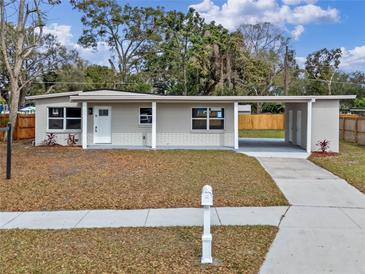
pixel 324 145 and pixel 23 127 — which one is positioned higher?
pixel 23 127

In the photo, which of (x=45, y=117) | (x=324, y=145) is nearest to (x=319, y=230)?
(x=324, y=145)

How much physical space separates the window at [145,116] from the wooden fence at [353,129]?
12370mm

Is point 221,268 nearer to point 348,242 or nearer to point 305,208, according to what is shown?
point 348,242

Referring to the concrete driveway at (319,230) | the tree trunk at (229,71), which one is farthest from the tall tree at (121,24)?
the concrete driveway at (319,230)

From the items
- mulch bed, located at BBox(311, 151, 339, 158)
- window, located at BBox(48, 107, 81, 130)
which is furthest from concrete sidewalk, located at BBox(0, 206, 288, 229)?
window, located at BBox(48, 107, 81, 130)

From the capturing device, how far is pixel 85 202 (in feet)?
27.0

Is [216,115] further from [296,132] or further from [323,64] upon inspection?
[323,64]

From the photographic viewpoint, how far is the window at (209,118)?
2034 centimetres

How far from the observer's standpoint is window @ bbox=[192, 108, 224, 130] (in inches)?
801

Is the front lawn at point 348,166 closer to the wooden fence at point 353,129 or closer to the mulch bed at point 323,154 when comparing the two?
the mulch bed at point 323,154

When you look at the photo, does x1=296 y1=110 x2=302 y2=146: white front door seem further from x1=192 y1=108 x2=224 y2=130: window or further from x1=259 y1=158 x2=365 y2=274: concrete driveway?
x1=259 y1=158 x2=365 y2=274: concrete driveway

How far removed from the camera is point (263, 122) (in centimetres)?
4053

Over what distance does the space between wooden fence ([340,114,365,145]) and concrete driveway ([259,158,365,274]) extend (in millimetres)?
13579

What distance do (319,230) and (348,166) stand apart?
8.15 meters
